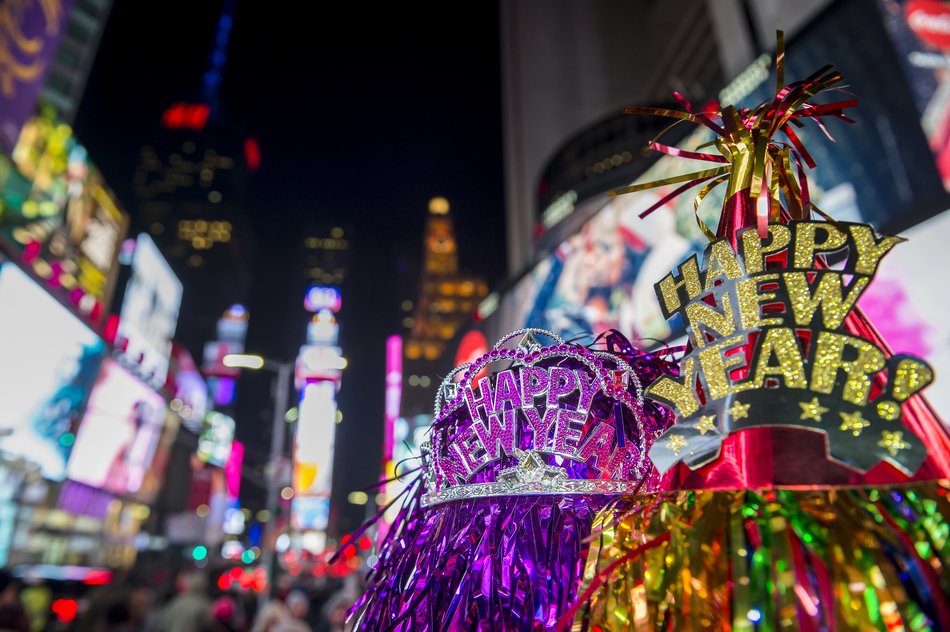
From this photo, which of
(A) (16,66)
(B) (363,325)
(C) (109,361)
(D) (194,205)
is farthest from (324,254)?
(A) (16,66)

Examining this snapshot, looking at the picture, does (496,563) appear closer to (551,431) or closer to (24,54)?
(551,431)

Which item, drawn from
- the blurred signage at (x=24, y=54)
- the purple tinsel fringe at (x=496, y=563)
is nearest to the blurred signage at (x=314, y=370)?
the blurred signage at (x=24, y=54)

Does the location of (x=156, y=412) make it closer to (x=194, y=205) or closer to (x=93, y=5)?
(x=93, y=5)

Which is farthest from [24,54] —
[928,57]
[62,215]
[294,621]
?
[928,57]

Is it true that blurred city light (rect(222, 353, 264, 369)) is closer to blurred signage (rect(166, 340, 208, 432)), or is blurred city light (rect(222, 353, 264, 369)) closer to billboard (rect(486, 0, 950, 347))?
billboard (rect(486, 0, 950, 347))

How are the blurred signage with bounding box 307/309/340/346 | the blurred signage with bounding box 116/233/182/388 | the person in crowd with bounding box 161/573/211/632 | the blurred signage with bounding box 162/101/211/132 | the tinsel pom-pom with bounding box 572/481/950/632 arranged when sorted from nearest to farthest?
the tinsel pom-pom with bounding box 572/481/950/632 → the person in crowd with bounding box 161/573/211/632 → the blurred signage with bounding box 116/233/182/388 → the blurred signage with bounding box 307/309/340/346 → the blurred signage with bounding box 162/101/211/132

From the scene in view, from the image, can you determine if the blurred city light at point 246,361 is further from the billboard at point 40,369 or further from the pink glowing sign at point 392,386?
the pink glowing sign at point 392,386

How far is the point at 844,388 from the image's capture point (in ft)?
2.00

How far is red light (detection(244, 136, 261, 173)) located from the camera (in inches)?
2785

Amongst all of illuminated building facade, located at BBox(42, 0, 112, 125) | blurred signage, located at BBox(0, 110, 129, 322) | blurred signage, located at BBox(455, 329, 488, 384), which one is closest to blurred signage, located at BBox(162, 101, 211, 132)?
illuminated building facade, located at BBox(42, 0, 112, 125)

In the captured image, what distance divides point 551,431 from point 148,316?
24922mm

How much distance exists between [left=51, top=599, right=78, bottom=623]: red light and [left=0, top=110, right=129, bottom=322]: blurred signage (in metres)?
6.74

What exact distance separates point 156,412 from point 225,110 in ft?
200

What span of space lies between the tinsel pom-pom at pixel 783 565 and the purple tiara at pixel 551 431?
230 millimetres
